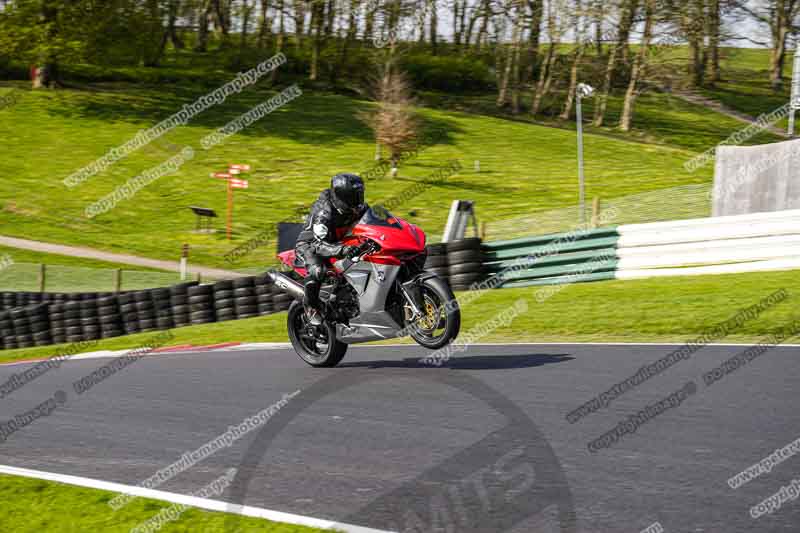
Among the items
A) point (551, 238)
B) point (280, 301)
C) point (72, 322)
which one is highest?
point (551, 238)

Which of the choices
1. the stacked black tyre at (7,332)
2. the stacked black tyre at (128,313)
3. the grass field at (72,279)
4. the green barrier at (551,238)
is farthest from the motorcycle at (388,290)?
the grass field at (72,279)

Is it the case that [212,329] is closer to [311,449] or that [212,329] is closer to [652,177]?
[311,449]

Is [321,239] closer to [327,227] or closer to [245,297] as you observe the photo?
[327,227]

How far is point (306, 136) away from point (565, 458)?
44676mm

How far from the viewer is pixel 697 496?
4566mm

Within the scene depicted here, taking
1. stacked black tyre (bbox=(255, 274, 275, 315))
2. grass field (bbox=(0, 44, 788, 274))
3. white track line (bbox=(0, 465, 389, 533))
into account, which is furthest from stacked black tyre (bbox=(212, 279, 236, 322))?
grass field (bbox=(0, 44, 788, 274))

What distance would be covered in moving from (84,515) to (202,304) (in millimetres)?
11988

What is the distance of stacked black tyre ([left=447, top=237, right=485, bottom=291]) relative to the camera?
1502 cm

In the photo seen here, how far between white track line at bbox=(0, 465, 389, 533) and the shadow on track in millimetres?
4185

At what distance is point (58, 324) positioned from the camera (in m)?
17.8

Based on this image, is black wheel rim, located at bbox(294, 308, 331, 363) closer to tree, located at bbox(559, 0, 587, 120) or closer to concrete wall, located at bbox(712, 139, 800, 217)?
concrete wall, located at bbox(712, 139, 800, 217)

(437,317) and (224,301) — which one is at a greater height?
(437,317)

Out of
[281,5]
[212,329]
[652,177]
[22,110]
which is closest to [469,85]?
[281,5]

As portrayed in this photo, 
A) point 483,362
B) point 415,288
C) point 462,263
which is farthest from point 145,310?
point 415,288
